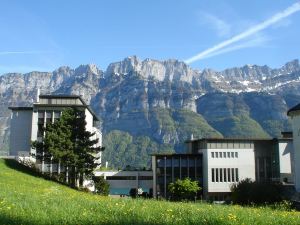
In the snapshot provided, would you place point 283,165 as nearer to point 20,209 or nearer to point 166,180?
point 166,180

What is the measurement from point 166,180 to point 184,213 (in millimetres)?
88004

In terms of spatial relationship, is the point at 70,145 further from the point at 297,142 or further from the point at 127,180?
the point at 127,180

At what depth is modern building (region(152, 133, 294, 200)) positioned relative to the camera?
10031cm

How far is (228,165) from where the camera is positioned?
10125cm

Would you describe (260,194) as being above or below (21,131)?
below

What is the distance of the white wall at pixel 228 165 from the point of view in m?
99.9

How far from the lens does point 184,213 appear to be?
1622 centimetres

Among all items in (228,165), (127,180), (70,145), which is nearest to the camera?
(70,145)

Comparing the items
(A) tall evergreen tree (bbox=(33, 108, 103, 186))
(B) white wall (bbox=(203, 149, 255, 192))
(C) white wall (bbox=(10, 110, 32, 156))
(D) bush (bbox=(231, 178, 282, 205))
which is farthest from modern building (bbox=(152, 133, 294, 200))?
(D) bush (bbox=(231, 178, 282, 205))

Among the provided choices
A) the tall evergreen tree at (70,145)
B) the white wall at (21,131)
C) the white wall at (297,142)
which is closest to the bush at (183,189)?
the white wall at (297,142)

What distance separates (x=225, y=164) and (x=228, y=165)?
768 millimetres

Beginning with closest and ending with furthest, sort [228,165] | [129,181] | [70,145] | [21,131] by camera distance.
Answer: [70,145] < [21,131] < [228,165] < [129,181]

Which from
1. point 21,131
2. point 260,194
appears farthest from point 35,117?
point 260,194

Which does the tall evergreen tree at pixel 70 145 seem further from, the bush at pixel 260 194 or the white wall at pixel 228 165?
the white wall at pixel 228 165
